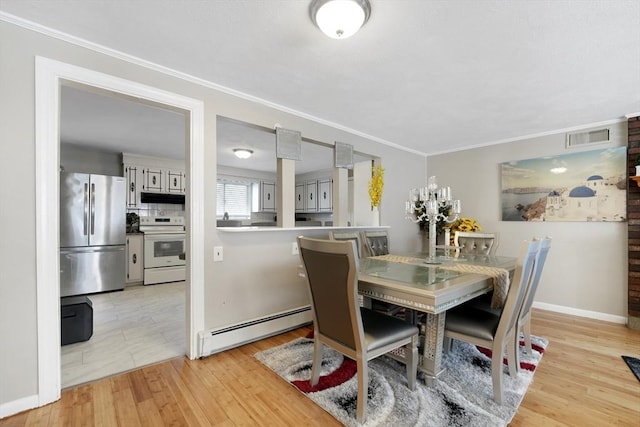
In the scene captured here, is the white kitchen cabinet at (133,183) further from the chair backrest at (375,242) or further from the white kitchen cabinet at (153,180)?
the chair backrest at (375,242)

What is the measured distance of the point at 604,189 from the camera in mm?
3268

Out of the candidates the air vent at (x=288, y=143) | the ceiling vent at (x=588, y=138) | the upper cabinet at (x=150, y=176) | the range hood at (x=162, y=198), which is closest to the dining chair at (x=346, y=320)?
the air vent at (x=288, y=143)

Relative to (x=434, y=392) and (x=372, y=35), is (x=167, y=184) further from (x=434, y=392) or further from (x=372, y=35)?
(x=434, y=392)

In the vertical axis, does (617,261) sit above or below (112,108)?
below

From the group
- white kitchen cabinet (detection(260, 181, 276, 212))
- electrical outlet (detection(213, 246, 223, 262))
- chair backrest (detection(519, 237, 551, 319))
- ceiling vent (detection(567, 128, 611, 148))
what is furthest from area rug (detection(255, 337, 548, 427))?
white kitchen cabinet (detection(260, 181, 276, 212))

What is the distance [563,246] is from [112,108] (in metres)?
5.57

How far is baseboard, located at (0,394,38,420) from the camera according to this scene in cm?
159

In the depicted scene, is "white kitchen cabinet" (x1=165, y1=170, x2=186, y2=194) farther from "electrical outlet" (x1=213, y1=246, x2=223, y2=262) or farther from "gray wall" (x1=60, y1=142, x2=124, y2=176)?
"electrical outlet" (x1=213, y1=246, x2=223, y2=262)

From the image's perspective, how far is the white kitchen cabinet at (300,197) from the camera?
Answer: 7302 mm

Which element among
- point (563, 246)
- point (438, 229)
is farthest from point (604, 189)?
point (438, 229)

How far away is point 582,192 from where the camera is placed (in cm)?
340

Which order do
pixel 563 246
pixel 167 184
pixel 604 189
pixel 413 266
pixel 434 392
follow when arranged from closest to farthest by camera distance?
pixel 434 392 < pixel 413 266 < pixel 604 189 < pixel 563 246 < pixel 167 184

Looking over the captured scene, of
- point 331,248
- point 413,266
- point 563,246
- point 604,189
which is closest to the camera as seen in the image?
point 331,248

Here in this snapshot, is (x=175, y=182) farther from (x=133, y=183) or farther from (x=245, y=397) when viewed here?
(x=245, y=397)
